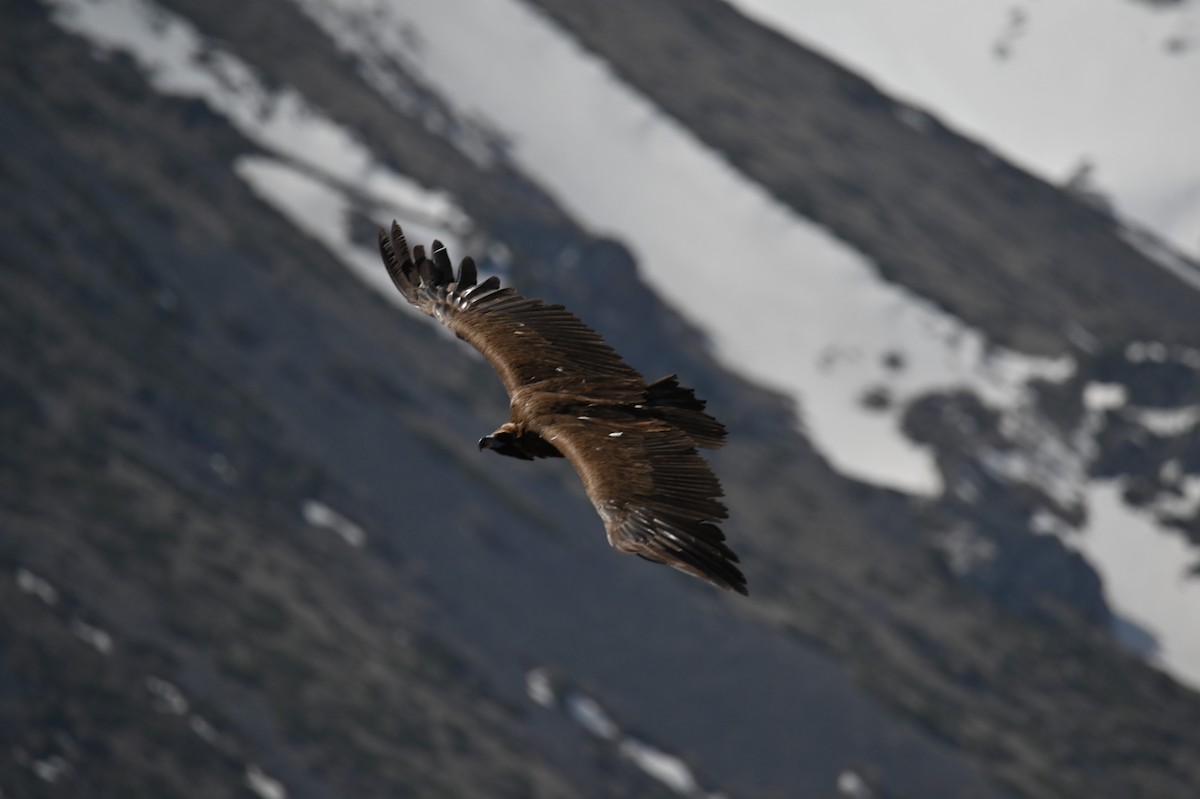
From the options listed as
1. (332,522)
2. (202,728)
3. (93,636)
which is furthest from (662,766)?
(93,636)

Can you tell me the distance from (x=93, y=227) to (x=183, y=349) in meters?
17.7

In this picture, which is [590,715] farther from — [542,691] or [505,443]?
[505,443]

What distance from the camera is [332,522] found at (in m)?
172

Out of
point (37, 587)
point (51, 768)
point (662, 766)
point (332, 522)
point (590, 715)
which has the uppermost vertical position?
point (332, 522)

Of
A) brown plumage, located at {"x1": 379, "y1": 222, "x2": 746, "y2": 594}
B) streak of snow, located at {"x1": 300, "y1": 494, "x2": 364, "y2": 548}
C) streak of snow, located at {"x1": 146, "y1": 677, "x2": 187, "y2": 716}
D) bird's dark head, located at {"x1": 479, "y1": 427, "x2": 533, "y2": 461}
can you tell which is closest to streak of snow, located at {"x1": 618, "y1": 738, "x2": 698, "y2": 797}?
streak of snow, located at {"x1": 300, "y1": 494, "x2": 364, "y2": 548}

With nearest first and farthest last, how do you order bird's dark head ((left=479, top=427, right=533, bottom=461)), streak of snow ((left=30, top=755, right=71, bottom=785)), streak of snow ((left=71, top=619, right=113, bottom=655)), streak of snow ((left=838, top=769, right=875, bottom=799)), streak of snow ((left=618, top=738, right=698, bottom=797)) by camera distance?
bird's dark head ((left=479, top=427, right=533, bottom=461)) → streak of snow ((left=30, top=755, right=71, bottom=785)) → streak of snow ((left=71, top=619, right=113, bottom=655)) → streak of snow ((left=838, top=769, right=875, bottom=799)) → streak of snow ((left=618, top=738, right=698, bottom=797))

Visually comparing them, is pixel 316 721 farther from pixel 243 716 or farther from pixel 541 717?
pixel 541 717

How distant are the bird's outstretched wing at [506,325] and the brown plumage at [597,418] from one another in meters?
0.02

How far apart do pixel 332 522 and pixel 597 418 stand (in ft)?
480

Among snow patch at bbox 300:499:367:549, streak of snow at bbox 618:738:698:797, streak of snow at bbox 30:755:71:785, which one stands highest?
snow patch at bbox 300:499:367:549

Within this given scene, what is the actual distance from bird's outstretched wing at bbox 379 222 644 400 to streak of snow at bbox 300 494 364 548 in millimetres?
138357

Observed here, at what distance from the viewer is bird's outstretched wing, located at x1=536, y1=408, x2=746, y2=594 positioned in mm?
25562

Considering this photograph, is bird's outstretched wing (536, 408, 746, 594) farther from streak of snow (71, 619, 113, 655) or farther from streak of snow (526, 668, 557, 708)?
streak of snow (526, 668, 557, 708)

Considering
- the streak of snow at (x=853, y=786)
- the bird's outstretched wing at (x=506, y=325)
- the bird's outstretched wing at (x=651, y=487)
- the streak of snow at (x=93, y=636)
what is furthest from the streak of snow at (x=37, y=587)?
the bird's outstretched wing at (x=651, y=487)
